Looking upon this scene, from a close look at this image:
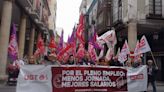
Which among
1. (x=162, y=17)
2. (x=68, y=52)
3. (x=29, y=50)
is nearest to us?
(x=68, y=52)

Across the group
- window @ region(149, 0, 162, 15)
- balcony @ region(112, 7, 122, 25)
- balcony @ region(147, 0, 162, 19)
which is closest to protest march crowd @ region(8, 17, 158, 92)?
balcony @ region(147, 0, 162, 19)

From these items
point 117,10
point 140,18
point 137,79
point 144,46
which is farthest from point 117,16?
point 137,79

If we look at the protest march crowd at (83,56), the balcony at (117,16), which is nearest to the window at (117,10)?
the balcony at (117,16)

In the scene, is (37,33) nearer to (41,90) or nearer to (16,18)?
(16,18)

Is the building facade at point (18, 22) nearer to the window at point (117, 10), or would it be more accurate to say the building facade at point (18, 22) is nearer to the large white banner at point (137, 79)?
the window at point (117, 10)

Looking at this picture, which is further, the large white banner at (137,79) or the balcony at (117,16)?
the balcony at (117,16)

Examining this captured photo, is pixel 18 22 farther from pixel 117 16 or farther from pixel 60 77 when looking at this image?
pixel 60 77

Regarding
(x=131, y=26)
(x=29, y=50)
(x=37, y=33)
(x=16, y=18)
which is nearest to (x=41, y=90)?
(x=131, y=26)

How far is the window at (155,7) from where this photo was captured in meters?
25.9

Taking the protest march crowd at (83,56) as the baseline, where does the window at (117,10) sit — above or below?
above

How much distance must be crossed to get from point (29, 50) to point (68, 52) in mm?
17200

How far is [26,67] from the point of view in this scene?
33.6 ft

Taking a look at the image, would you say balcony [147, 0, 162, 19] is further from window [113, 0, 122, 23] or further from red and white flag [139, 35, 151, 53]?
red and white flag [139, 35, 151, 53]

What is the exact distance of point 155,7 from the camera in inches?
1024
